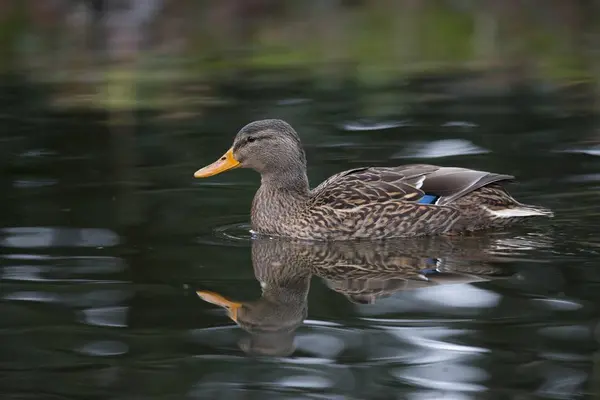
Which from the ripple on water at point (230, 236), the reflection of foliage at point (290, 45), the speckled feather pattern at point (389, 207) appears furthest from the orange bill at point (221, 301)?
the reflection of foliage at point (290, 45)

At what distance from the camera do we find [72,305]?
7.54 m

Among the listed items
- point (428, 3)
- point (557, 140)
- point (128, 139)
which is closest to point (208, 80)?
point (128, 139)

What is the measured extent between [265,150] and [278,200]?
0.41 metres

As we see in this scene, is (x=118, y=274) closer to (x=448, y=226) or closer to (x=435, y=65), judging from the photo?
(x=448, y=226)

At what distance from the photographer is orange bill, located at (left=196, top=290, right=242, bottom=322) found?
289 inches

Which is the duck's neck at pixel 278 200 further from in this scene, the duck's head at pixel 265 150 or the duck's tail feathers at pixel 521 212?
the duck's tail feathers at pixel 521 212

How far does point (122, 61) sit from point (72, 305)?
13200 millimetres

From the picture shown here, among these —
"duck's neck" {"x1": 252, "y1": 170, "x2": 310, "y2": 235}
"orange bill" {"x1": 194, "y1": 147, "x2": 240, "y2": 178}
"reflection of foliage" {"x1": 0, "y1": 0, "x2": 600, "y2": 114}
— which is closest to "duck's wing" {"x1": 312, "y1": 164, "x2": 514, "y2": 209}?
"duck's neck" {"x1": 252, "y1": 170, "x2": 310, "y2": 235}

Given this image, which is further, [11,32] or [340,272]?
[11,32]

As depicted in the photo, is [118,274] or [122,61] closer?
[118,274]

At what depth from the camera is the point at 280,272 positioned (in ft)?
27.5

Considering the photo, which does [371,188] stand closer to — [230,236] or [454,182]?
[454,182]

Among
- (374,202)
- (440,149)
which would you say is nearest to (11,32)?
(440,149)

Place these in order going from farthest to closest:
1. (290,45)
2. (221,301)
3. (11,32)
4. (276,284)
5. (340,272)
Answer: (11,32), (290,45), (340,272), (276,284), (221,301)
